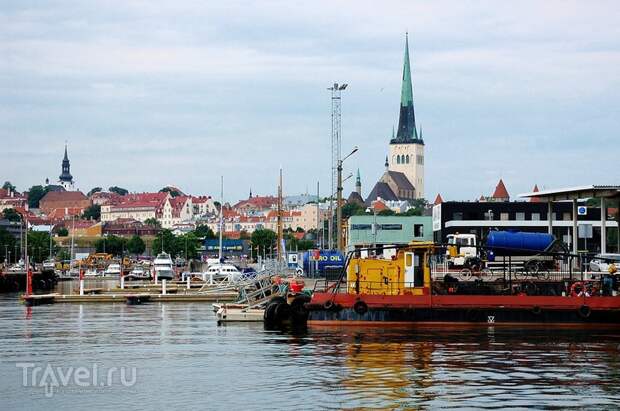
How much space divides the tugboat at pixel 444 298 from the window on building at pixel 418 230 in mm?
86184

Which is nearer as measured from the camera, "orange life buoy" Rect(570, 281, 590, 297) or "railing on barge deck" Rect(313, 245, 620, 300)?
"orange life buoy" Rect(570, 281, 590, 297)

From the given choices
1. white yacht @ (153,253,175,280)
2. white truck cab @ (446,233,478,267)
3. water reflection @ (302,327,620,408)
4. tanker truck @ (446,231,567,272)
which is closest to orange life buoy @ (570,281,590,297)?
water reflection @ (302,327,620,408)

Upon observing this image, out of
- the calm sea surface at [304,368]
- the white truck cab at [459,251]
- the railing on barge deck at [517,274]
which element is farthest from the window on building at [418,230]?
the calm sea surface at [304,368]

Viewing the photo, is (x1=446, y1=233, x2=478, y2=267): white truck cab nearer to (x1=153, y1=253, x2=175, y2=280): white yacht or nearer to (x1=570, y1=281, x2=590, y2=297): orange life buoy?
(x1=570, y1=281, x2=590, y2=297): orange life buoy

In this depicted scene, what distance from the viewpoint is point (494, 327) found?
52.2m

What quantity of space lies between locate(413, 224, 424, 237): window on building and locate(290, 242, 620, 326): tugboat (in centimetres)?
8618

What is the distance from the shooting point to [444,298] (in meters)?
52.7

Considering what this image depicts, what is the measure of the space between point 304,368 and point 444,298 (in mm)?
13838

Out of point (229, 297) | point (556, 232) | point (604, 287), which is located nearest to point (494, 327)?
point (604, 287)

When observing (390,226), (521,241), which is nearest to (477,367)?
(521,241)

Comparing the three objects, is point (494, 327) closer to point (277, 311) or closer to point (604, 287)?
point (604, 287)

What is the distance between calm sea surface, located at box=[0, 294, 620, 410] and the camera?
3406 centimetres

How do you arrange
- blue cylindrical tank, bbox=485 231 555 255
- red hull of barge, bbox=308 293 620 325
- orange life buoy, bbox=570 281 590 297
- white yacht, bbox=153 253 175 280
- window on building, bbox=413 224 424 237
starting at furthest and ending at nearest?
window on building, bbox=413 224 424 237
white yacht, bbox=153 253 175 280
blue cylindrical tank, bbox=485 231 555 255
orange life buoy, bbox=570 281 590 297
red hull of barge, bbox=308 293 620 325

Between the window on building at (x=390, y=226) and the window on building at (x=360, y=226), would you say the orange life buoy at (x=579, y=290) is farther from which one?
the window on building at (x=360, y=226)
